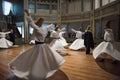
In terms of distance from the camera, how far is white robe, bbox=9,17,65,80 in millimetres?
3785

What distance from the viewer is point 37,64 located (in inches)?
150

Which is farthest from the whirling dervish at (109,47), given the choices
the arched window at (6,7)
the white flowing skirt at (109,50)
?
the arched window at (6,7)

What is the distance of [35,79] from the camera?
3.78 meters

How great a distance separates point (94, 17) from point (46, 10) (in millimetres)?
5696

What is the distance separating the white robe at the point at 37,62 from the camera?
149 inches

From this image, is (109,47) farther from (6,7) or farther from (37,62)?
(6,7)

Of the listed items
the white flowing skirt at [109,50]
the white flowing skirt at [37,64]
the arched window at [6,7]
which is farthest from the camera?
the arched window at [6,7]

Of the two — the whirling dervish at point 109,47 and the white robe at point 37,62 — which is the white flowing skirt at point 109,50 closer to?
the whirling dervish at point 109,47

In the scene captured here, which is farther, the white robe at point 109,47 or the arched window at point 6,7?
the arched window at point 6,7

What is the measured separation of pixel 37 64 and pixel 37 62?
0.05m

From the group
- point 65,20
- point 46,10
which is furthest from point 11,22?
point 65,20

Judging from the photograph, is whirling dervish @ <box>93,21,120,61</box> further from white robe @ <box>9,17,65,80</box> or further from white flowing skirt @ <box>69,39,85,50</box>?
white flowing skirt @ <box>69,39,85,50</box>

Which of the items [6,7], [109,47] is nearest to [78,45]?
[109,47]

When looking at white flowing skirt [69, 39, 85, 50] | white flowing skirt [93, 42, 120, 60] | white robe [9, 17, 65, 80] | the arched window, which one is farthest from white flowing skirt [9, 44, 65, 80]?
the arched window
